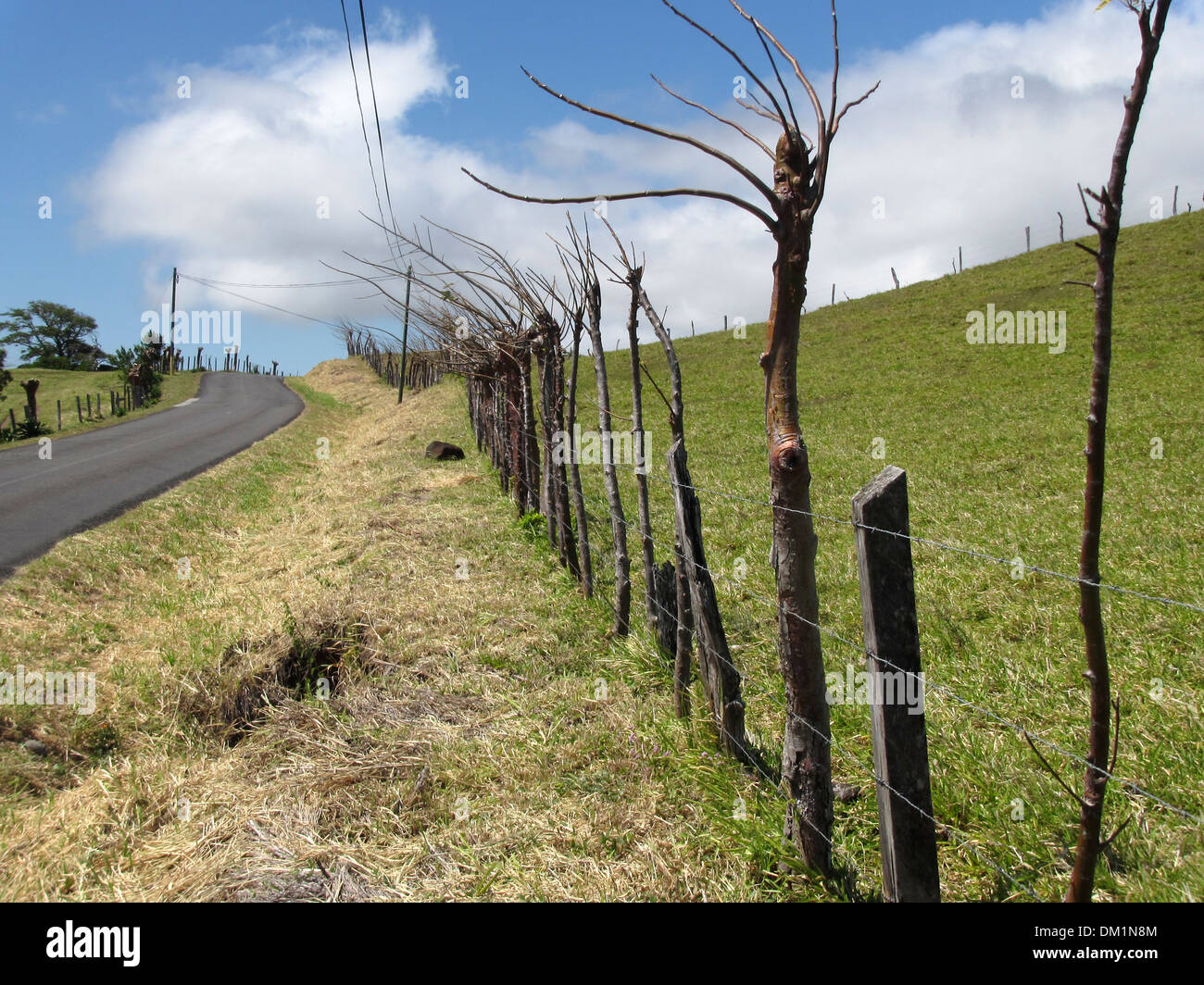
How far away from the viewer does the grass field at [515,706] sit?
3.02 metres

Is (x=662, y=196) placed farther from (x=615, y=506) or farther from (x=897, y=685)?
(x=615, y=506)

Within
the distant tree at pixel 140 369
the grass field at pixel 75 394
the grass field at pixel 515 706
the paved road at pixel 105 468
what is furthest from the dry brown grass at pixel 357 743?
the distant tree at pixel 140 369

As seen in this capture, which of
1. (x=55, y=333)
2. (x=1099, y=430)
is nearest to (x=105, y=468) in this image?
(x=1099, y=430)

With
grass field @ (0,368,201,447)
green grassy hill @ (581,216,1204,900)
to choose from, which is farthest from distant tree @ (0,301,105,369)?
green grassy hill @ (581,216,1204,900)

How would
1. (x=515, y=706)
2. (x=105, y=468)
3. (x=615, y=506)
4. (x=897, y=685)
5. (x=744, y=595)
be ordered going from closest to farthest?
(x=897, y=685), (x=515, y=706), (x=615, y=506), (x=744, y=595), (x=105, y=468)

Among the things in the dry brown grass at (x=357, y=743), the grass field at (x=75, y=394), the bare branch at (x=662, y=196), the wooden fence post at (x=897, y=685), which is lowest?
the dry brown grass at (x=357, y=743)

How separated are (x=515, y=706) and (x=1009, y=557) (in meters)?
4.65

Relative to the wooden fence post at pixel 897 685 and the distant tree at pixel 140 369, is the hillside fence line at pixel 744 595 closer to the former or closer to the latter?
the wooden fence post at pixel 897 685

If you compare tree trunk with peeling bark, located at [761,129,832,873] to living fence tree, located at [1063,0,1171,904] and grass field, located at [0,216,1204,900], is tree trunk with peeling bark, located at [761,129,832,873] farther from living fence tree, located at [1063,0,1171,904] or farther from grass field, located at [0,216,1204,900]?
living fence tree, located at [1063,0,1171,904]

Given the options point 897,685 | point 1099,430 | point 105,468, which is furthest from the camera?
point 105,468

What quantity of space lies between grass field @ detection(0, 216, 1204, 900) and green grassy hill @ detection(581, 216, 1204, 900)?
0.03 meters

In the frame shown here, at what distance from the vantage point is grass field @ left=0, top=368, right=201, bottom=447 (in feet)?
94.0

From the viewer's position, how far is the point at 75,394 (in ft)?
128

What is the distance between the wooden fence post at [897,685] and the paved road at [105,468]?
27.3ft
